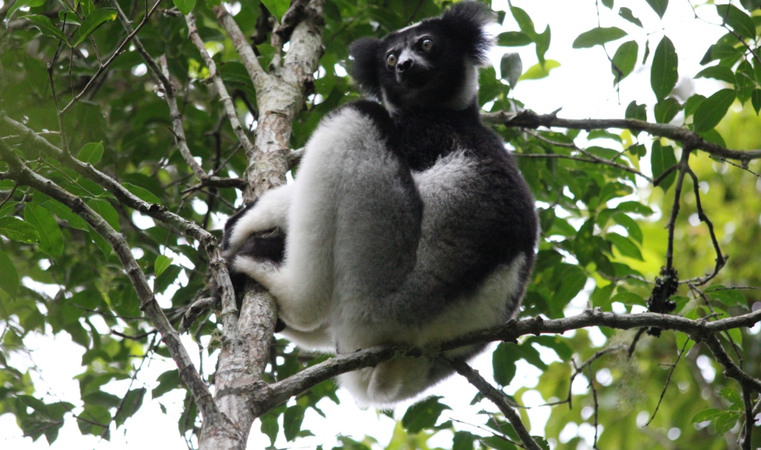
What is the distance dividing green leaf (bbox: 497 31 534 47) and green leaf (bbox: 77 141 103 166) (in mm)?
3045

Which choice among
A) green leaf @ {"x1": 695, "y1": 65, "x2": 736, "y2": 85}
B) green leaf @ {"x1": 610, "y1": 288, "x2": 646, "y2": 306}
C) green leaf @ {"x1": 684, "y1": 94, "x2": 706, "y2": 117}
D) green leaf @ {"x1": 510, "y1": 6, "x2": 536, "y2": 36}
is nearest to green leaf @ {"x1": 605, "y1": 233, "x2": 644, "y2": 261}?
green leaf @ {"x1": 610, "y1": 288, "x2": 646, "y2": 306}

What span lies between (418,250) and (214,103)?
122 inches

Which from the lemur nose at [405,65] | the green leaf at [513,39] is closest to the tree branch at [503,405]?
the lemur nose at [405,65]

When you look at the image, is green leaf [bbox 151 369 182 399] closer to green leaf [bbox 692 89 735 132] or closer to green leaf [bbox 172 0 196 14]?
green leaf [bbox 172 0 196 14]

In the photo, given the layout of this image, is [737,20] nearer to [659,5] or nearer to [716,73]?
[716,73]

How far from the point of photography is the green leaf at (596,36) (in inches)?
155

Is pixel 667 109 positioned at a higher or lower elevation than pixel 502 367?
higher

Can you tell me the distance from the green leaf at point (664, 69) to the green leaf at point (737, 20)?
32 cm

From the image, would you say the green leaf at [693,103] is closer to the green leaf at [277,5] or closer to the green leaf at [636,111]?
the green leaf at [636,111]

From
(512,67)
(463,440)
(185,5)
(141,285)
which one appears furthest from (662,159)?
(141,285)

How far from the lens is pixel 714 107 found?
12.3ft

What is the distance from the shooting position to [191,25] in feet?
14.9

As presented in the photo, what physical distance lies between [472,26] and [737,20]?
5.88 ft

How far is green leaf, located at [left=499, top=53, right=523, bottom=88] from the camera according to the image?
4590 millimetres
